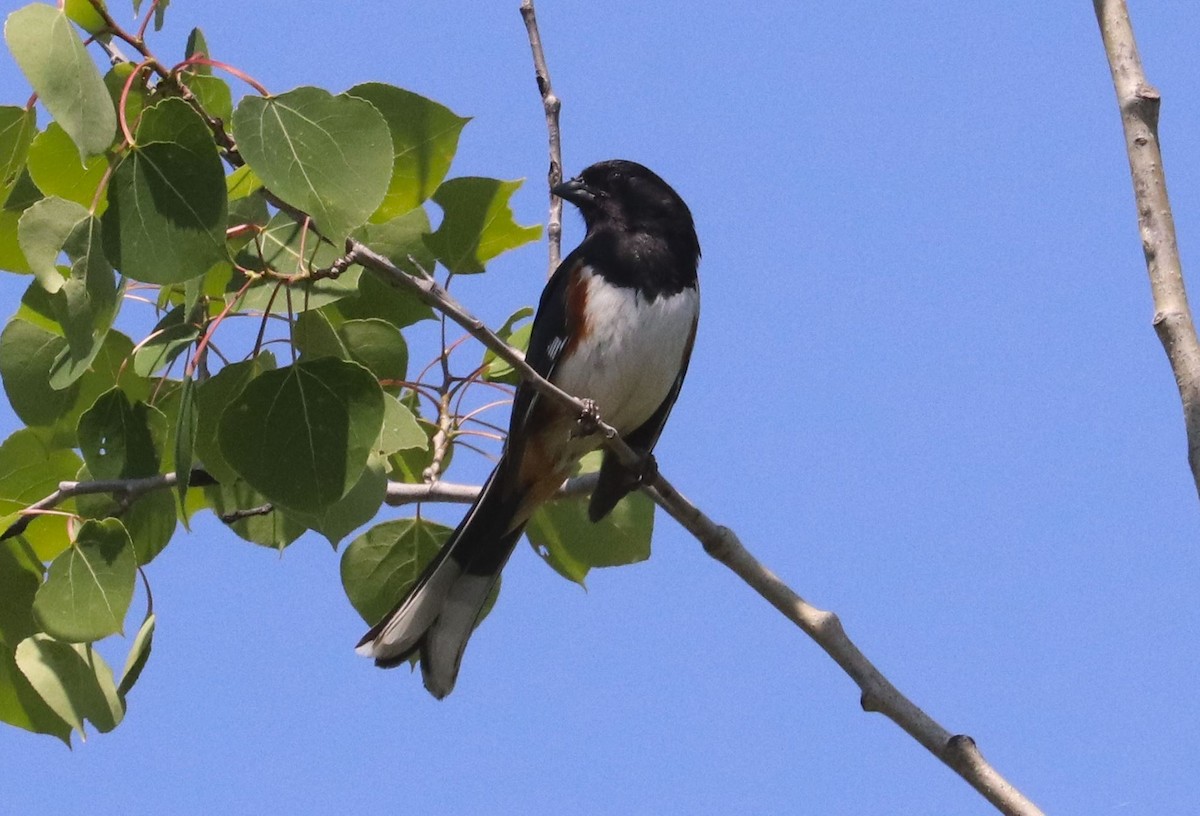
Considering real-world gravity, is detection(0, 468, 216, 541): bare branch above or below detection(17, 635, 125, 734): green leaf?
above

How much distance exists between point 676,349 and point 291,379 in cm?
182

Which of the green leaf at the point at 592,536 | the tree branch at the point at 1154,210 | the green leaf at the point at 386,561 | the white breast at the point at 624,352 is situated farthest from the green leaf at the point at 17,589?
the tree branch at the point at 1154,210

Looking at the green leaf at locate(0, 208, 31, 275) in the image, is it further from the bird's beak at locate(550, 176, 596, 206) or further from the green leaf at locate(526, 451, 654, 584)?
the bird's beak at locate(550, 176, 596, 206)

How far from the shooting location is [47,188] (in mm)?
3021

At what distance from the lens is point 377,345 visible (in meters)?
3.65

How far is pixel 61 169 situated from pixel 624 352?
198 centimetres

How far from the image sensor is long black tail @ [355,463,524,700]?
13.4 feet

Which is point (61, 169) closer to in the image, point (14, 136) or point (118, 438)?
point (14, 136)

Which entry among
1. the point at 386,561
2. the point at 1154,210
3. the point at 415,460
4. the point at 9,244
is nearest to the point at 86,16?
the point at 9,244

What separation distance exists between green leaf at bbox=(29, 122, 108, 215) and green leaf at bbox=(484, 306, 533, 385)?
49.5 inches

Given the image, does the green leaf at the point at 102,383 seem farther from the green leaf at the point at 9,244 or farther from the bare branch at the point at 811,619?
the bare branch at the point at 811,619

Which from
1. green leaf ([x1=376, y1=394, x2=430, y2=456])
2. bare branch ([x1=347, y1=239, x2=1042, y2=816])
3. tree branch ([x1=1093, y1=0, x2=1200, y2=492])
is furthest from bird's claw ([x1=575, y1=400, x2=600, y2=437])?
tree branch ([x1=1093, y1=0, x2=1200, y2=492])

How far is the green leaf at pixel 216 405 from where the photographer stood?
335 cm

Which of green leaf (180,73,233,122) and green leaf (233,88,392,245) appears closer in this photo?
green leaf (233,88,392,245)
